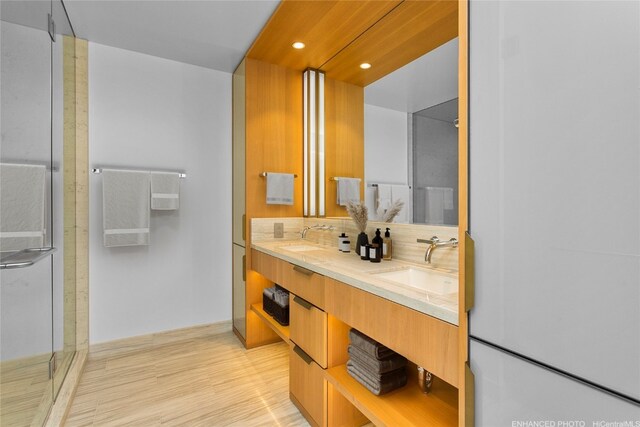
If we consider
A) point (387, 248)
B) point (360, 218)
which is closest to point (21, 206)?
point (360, 218)

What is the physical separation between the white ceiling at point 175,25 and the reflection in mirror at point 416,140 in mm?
971

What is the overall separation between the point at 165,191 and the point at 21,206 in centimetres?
110

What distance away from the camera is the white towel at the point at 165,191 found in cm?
247

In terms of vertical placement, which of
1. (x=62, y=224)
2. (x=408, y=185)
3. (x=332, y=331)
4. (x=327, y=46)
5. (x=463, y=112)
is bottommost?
(x=332, y=331)

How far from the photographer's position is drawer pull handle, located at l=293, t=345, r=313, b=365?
5.16ft

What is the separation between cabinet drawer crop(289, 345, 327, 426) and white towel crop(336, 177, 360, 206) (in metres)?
1.04

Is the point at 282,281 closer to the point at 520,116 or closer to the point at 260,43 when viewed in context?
the point at 520,116

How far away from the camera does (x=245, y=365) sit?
2268 millimetres

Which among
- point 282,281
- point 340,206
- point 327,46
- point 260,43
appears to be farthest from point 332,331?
point 260,43

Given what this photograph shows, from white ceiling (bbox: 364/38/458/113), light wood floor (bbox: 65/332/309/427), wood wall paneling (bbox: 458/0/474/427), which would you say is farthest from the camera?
light wood floor (bbox: 65/332/309/427)

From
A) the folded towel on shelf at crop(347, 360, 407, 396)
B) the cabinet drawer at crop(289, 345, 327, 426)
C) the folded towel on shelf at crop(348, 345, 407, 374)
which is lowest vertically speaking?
the cabinet drawer at crop(289, 345, 327, 426)

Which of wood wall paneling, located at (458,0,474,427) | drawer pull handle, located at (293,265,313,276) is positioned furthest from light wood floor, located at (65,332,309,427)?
wood wall paneling, located at (458,0,474,427)

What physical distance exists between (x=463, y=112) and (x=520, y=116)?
153 mm

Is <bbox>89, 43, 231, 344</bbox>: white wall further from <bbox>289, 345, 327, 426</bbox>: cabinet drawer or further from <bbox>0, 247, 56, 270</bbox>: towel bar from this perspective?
<bbox>289, 345, 327, 426</bbox>: cabinet drawer
